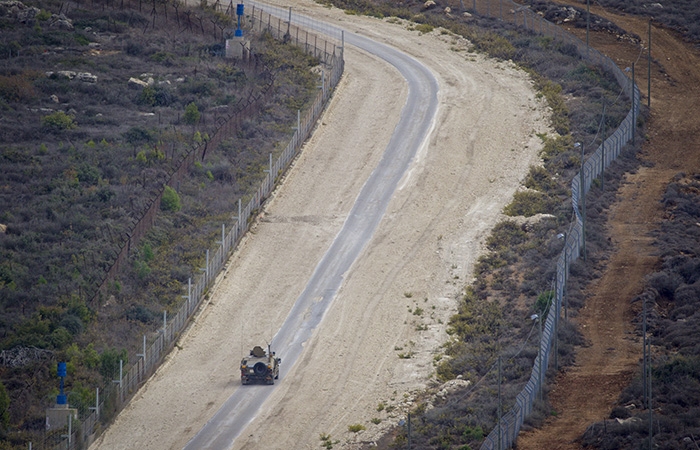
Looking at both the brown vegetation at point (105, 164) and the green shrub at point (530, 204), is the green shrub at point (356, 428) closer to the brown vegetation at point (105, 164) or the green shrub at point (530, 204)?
the brown vegetation at point (105, 164)

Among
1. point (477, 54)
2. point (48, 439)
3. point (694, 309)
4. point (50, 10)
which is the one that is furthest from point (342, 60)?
point (48, 439)

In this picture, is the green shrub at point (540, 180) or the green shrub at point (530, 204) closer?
the green shrub at point (530, 204)

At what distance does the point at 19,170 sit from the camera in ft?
217

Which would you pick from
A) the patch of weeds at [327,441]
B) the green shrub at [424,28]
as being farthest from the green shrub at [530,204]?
the green shrub at [424,28]

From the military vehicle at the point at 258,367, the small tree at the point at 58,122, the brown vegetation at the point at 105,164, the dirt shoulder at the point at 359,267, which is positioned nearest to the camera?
the dirt shoulder at the point at 359,267

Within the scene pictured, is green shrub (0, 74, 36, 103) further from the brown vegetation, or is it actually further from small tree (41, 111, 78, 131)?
small tree (41, 111, 78, 131)

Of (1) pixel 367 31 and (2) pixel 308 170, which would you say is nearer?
(2) pixel 308 170

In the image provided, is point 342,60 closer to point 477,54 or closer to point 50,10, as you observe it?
point 477,54

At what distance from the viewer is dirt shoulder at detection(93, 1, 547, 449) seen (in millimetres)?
45875

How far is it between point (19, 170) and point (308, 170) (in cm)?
1663

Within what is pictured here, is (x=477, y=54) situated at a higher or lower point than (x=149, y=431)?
higher

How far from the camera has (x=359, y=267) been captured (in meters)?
58.2

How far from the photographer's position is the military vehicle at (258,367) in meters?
47.3

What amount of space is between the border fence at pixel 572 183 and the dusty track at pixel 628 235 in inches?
44.5
